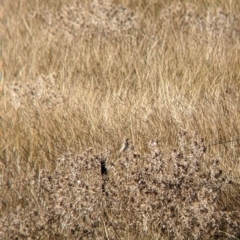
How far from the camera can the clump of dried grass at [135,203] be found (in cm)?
365

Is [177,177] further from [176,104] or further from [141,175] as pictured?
[176,104]

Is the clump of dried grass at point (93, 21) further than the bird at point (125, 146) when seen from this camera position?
Yes

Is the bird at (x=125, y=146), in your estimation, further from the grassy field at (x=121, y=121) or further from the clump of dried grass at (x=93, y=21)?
the clump of dried grass at (x=93, y=21)

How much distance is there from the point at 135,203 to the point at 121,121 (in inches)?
31.7

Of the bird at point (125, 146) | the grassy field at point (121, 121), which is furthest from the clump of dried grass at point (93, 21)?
the bird at point (125, 146)

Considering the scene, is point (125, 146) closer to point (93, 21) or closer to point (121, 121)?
point (121, 121)

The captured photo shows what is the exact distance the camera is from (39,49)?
231 inches

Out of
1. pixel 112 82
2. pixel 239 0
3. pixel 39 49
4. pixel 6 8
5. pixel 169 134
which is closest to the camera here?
pixel 169 134

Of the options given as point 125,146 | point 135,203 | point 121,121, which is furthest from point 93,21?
point 135,203

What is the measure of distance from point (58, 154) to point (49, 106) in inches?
19.6

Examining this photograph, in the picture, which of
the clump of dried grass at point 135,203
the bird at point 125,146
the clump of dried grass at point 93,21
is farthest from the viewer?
the clump of dried grass at point 93,21

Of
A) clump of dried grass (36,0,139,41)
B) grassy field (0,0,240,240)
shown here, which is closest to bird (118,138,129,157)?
grassy field (0,0,240,240)

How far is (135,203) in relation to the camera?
147 inches

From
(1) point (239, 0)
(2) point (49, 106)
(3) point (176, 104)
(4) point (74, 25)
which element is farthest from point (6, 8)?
(3) point (176, 104)
